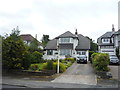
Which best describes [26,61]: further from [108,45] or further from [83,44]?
[108,45]

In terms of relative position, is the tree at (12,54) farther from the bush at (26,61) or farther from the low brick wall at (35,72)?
the low brick wall at (35,72)

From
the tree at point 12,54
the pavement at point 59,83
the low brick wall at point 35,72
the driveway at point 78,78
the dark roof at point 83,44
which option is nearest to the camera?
the pavement at point 59,83

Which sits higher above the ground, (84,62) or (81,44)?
(81,44)

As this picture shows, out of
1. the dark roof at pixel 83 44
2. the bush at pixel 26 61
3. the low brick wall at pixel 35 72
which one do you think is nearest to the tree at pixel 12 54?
the bush at pixel 26 61

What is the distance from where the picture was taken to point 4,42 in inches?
539

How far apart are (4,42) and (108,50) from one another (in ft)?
105

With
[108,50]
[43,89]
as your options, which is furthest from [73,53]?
[43,89]

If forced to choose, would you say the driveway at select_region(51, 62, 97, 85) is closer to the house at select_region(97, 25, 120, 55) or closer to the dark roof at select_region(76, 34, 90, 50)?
the dark roof at select_region(76, 34, 90, 50)

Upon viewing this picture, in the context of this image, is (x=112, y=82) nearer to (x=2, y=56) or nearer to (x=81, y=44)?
(x=2, y=56)

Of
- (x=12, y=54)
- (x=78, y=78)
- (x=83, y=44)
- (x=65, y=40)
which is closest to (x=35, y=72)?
(x=12, y=54)

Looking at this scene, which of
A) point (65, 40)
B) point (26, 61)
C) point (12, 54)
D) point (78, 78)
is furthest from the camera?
point (65, 40)

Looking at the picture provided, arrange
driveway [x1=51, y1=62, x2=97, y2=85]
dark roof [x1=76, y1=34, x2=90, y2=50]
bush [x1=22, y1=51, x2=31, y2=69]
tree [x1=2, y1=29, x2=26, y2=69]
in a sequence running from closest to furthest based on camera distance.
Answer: driveway [x1=51, y1=62, x2=97, y2=85] → tree [x1=2, y1=29, x2=26, y2=69] → bush [x1=22, y1=51, x2=31, y2=69] → dark roof [x1=76, y1=34, x2=90, y2=50]

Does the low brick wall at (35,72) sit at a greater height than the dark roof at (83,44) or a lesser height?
lesser

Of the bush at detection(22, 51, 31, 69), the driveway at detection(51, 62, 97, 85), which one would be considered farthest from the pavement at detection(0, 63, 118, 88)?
the bush at detection(22, 51, 31, 69)
